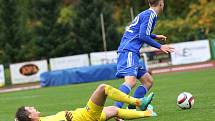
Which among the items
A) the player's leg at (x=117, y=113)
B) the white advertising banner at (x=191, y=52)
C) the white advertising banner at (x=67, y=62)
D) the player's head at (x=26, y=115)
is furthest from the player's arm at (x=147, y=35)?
the white advertising banner at (x=67, y=62)

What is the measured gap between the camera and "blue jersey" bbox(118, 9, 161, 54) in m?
9.54

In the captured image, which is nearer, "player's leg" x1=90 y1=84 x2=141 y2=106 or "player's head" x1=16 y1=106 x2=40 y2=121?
"player's head" x1=16 y1=106 x2=40 y2=121

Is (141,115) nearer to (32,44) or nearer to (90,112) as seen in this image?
(90,112)

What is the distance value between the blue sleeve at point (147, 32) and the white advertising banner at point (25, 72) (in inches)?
991

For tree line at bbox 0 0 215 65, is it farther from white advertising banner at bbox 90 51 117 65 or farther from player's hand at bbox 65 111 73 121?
player's hand at bbox 65 111 73 121

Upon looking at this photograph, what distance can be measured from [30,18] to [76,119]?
4913 cm

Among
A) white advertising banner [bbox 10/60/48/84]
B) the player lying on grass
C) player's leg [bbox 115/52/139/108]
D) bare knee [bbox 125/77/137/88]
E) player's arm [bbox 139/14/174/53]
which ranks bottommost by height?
white advertising banner [bbox 10/60/48/84]

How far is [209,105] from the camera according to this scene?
10.5 meters

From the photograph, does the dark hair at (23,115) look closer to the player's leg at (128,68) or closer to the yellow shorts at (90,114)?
the yellow shorts at (90,114)

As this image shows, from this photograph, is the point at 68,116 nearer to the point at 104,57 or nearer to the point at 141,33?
the point at 141,33

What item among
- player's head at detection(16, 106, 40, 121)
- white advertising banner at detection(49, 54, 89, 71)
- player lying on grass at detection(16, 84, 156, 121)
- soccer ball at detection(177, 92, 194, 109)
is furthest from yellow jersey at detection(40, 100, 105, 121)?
white advertising banner at detection(49, 54, 89, 71)

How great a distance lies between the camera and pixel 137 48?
983 cm

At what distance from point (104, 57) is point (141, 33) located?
2516cm

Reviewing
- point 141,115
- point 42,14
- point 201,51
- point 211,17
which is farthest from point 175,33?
point 141,115
